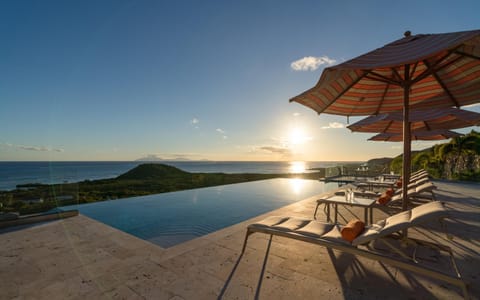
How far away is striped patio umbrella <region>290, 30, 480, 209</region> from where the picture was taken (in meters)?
2.08

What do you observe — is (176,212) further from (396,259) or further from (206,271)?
(396,259)

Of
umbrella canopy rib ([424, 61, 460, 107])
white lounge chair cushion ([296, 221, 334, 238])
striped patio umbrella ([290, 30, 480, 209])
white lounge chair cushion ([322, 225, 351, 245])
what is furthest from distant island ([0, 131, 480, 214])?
umbrella canopy rib ([424, 61, 460, 107])

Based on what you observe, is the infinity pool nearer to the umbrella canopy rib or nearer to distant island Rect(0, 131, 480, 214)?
distant island Rect(0, 131, 480, 214)

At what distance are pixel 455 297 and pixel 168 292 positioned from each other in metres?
2.75

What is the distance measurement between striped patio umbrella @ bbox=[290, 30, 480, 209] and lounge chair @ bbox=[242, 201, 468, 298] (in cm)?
118

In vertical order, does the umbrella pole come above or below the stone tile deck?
above

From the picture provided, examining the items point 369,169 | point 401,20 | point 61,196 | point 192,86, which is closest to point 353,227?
point 401,20

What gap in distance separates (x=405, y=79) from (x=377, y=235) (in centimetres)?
235

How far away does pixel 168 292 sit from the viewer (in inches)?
82.7

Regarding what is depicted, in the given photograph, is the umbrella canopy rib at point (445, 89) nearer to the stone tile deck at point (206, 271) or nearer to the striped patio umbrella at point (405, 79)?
the striped patio umbrella at point (405, 79)

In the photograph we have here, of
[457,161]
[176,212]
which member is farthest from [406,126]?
[457,161]

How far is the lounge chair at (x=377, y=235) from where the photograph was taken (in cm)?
193

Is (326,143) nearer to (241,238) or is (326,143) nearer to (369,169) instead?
(369,169)

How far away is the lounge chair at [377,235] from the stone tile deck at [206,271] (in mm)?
287
